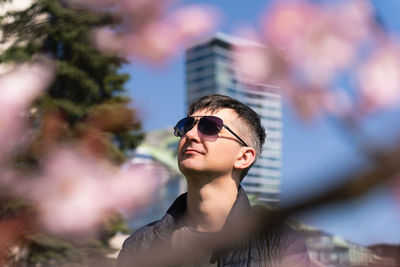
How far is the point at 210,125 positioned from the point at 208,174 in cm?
16

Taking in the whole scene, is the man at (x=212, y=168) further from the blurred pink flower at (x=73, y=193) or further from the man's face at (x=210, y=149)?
the blurred pink flower at (x=73, y=193)

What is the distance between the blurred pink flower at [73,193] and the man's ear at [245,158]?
0.63 m

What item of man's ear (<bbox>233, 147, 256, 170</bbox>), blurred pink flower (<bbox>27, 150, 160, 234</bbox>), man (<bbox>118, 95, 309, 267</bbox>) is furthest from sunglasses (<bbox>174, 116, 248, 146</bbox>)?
blurred pink flower (<bbox>27, 150, 160, 234</bbox>)

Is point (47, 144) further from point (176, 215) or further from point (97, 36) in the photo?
point (176, 215)

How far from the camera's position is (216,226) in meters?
1.81

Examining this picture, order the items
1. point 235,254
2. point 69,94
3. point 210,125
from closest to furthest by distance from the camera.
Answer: point 235,254 < point 210,125 < point 69,94

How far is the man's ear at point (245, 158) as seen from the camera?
1.98 metres

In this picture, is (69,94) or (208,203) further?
(69,94)

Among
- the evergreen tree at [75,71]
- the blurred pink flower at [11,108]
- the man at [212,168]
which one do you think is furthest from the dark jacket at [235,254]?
the blurred pink flower at [11,108]

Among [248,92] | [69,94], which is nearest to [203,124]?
[248,92]

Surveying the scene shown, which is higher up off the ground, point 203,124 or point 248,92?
point 203,124

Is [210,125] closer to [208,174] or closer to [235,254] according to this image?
[208,174]

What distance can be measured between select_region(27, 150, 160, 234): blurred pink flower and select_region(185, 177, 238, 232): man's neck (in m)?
0.50

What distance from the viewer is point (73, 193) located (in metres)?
2.53
